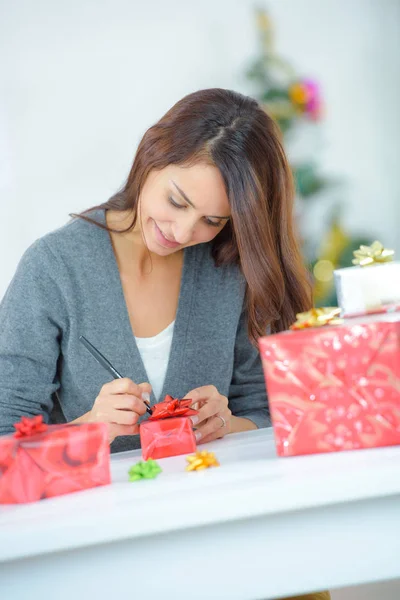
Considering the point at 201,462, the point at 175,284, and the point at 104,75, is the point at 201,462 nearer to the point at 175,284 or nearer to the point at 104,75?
the point at 175,284

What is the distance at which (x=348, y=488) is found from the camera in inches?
26.6

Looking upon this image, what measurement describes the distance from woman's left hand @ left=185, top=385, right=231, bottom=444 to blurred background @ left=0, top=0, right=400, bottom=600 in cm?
195

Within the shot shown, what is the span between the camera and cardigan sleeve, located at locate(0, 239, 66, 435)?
1.36m

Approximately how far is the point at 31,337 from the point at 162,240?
29 cm

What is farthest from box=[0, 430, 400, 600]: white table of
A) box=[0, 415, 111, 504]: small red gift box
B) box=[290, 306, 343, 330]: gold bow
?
box=[290, 306, 343, 330]: gold bow

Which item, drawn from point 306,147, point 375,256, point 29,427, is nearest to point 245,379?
point 375,256

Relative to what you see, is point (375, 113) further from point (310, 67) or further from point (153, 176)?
point (153, 176)

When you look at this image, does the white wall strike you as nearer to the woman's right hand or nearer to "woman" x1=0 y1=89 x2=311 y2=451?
"woman" x1=0 y1=89 x2=311 y2=451

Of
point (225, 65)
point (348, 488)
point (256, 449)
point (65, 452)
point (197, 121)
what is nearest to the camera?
point (348, 488)

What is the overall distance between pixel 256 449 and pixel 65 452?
26cm

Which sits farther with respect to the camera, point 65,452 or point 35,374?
point 35,374

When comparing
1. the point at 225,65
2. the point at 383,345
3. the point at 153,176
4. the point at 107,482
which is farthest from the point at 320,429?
the point at 225,65

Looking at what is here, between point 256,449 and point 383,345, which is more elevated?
point 383,345

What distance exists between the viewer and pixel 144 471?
2.82 ft
